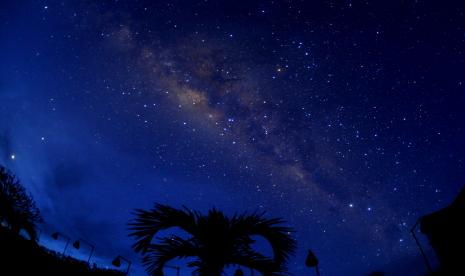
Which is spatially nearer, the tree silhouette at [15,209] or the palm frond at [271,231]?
the palm frond at [271,231]

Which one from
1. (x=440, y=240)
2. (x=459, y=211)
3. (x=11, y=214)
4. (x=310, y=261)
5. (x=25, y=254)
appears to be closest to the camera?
(x=310, y=261)

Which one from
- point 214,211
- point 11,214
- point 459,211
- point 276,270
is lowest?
point 276,270

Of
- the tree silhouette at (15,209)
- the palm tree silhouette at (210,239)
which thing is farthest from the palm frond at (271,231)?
the tree silhouette at (15,209)

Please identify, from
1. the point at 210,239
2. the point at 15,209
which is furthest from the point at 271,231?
the point at 15,209

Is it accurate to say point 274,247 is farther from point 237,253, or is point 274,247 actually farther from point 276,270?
point 237,253

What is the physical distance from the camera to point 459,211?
1389 cm

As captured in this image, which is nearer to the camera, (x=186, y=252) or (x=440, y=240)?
(x=186, y=252)

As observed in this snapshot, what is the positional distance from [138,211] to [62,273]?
270 inches

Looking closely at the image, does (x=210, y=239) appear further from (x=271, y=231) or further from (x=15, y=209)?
(x=15, y=209)

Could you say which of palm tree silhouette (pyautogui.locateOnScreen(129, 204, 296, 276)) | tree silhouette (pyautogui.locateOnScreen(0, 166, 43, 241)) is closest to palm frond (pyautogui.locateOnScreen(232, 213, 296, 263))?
palm tree silhouette (pyautogui.locateOnScreen(129, 204, 296, 276))

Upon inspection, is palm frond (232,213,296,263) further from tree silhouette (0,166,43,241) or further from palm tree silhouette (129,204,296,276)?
tree silhouette (0,166,43,241)

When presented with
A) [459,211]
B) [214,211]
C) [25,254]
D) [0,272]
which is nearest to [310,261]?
[214,211]

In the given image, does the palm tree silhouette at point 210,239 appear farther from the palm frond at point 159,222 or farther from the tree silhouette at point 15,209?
the tree silhouette at point 15,209

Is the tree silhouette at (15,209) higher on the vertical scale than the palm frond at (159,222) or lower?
higher
